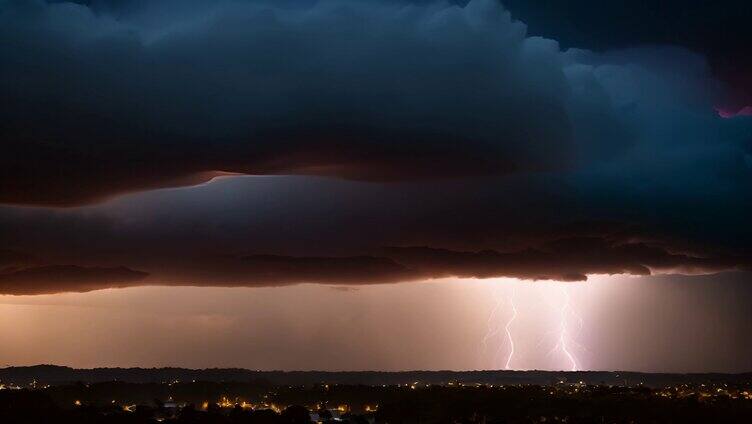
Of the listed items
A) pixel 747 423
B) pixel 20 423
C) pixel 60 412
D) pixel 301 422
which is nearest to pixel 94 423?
pixel 20 423

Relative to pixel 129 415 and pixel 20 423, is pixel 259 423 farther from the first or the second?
pixel 20 423

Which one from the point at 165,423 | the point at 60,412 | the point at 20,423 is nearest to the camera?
the point at 20,423

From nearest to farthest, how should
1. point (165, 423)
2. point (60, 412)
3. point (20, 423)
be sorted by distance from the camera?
1. point (20, 423)
2. point (165, 423)
3. point (60, 412)

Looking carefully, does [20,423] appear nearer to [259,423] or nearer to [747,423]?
[259,423]

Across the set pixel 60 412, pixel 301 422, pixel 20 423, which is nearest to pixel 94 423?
pixel 20 423

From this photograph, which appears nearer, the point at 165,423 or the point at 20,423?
the point at 20,423

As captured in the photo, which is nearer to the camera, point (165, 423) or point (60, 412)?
point (165, 423)

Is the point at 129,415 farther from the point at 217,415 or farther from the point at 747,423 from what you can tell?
the point at 747,423
